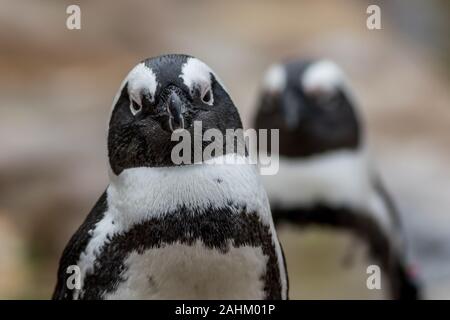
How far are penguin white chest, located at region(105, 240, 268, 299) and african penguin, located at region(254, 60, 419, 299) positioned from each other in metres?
1.55

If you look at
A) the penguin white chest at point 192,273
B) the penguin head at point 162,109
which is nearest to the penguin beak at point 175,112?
the penguin head at point 162,109

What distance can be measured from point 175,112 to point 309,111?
6.19ft

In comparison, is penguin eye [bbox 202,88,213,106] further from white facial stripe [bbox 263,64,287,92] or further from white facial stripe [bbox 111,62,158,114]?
white facial stripe [bbox 263,64,287,92]

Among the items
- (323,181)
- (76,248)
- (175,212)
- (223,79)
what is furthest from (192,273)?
(223,79)

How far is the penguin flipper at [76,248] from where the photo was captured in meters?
2.00

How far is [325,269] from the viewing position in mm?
3457

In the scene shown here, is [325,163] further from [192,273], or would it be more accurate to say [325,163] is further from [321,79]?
[192,273]

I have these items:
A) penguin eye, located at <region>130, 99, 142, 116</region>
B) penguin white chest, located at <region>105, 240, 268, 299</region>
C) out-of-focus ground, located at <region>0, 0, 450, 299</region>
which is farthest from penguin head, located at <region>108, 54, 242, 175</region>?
out-of-focus ground, located at <region>0, 0, 450, 299</region>

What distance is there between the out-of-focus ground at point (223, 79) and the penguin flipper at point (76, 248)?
142 centimetres

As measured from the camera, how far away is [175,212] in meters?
1.87

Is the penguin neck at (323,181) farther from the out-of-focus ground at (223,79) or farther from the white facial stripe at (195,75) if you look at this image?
the white facial stripe at (195,75)

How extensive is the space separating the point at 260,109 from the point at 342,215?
57cm

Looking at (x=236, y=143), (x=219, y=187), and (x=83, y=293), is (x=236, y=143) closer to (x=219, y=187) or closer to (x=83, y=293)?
(x=219, y=187)

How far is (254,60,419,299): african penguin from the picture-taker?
3.49m
